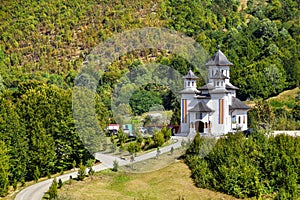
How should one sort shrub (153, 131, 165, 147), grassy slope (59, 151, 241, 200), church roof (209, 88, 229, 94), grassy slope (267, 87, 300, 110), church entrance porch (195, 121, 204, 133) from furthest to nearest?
grassy slope (267, 87, 300, 110), church entrance porch (195, 121, 204, 133), church roof (209, 88, 229, 94), shrub (153, 131, 165, 147), grassy slope (59, 151, 241, 200)

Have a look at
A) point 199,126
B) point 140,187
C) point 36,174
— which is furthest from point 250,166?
point 36,174

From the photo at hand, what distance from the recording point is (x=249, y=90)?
53.2m

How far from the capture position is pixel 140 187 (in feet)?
94.4

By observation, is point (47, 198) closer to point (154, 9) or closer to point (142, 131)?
point (142, 131)

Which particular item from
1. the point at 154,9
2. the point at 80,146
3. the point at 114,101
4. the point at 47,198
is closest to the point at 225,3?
the point at 154,9

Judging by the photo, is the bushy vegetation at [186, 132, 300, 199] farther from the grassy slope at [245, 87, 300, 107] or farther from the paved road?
the grassy slope at [245, 87, 300, 107]

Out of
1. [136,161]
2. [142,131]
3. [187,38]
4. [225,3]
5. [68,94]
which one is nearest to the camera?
[136,161]

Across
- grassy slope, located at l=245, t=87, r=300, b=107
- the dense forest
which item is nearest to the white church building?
the dense forest

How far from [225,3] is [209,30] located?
13.9m

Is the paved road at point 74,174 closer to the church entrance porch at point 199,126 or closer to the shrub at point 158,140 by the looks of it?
the shrub at point 158,140

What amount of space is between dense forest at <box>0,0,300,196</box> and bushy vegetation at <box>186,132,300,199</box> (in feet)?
25.0

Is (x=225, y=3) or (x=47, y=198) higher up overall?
(x=225, y=3)

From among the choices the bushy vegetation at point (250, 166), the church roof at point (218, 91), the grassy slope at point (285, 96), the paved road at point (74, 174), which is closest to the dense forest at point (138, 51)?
the grassy slope at point (285, 96)

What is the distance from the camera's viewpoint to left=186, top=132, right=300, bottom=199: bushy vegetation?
28766 mm
